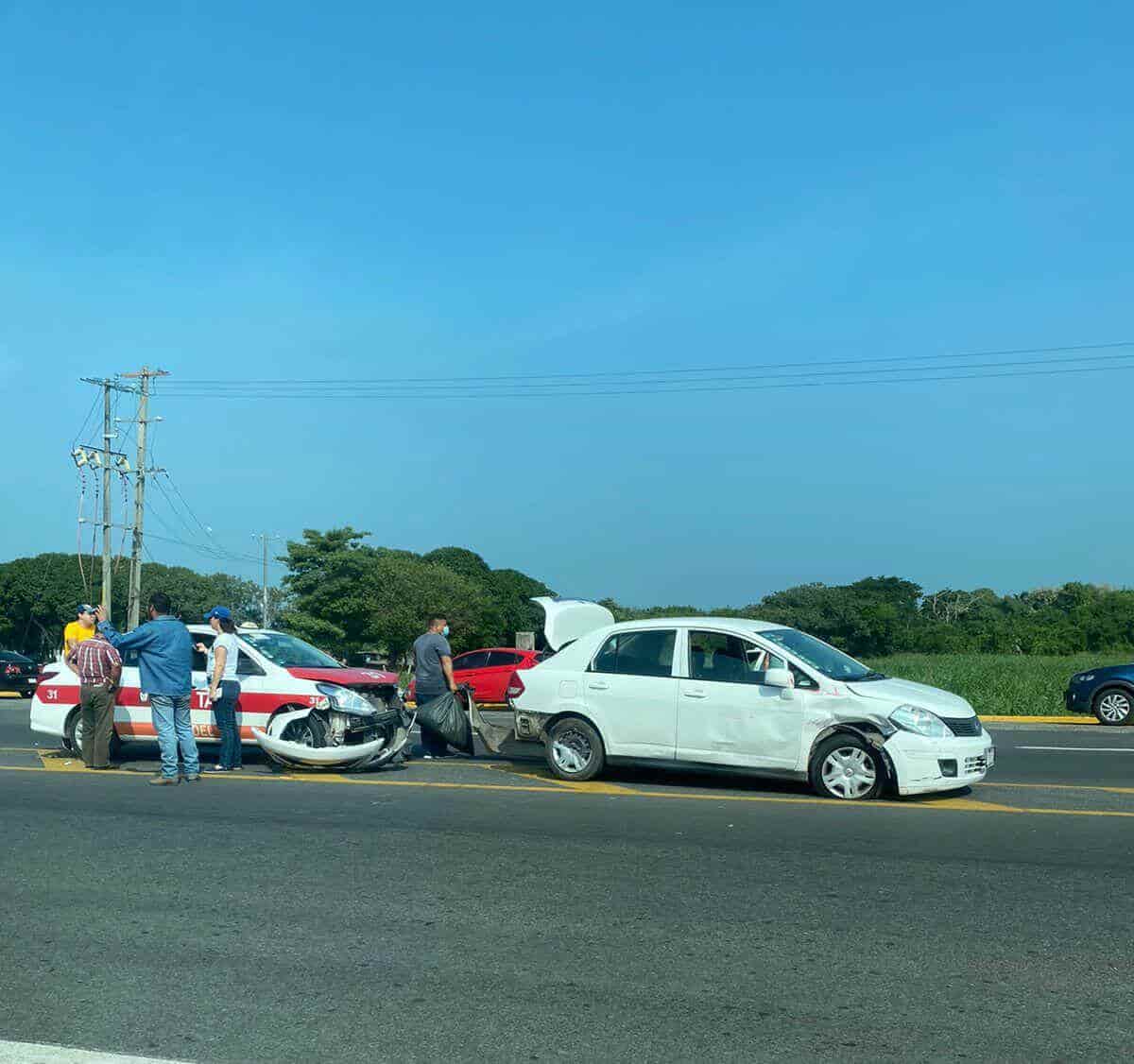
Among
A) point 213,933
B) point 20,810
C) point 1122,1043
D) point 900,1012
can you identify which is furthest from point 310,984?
point 20,810

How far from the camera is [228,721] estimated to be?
43.3ft

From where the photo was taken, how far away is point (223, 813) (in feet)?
32.9

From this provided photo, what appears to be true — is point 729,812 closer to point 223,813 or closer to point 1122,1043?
point 223,813

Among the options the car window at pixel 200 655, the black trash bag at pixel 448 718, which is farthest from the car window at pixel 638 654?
the car window at pixel 200 655

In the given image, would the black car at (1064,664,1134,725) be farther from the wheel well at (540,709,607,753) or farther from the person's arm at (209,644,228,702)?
the person's arm at (209,644,228,702)

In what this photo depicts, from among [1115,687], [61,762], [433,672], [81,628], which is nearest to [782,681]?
[433,672]

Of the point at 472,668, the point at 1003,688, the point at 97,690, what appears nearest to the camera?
the point at 97,690

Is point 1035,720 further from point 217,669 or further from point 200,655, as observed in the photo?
point 217,669

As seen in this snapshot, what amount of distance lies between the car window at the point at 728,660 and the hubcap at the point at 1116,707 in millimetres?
13244

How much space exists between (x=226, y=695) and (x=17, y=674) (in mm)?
22053

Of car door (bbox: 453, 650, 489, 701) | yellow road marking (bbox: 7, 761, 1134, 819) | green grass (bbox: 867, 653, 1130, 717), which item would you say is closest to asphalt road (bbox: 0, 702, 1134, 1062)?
yellow road marking (bbox: 7, 761, 1134, 819)

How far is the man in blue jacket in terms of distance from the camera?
39.2 ft

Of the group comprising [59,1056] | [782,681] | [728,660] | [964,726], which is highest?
[728,660]

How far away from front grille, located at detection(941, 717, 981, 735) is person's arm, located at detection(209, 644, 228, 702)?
7184mm
